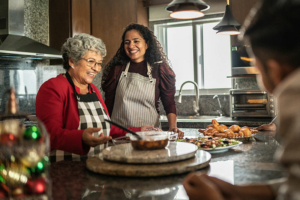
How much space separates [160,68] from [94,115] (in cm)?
98

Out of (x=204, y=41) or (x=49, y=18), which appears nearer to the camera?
(x=49, y=18)

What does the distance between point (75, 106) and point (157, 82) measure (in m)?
0.98

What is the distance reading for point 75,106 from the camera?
68.8 inches

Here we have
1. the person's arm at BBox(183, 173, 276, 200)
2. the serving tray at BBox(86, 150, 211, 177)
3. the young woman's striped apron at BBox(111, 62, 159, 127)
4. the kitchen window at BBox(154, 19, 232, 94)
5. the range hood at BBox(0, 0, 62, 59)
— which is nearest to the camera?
the person's arm at BBox(183, 173, 276, 200)

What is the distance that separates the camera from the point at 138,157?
1.14 m

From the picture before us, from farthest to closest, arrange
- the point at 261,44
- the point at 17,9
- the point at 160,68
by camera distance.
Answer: the point at 17,9 < the point at 160,68 < the point at 261,44

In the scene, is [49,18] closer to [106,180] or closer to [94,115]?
[94,115]

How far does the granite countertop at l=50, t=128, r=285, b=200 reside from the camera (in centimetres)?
91

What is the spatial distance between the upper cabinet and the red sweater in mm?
1950

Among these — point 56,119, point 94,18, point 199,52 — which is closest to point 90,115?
point 56,119

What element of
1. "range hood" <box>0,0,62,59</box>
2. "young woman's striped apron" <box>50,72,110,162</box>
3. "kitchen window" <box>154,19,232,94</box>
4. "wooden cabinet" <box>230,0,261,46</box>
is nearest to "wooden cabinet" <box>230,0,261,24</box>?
"wooden cabinet" <box>230,0,261,46</box>

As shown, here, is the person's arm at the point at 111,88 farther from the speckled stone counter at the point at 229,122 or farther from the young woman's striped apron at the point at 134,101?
the speckled stone counter at the point at 229,122

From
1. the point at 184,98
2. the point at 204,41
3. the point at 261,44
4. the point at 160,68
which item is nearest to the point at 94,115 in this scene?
the point at 160,68

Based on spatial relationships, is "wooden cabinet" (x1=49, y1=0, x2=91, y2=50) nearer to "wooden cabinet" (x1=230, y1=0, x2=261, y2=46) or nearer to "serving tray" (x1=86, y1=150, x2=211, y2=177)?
"wooden cabinet" (x1=230, y1=0, x2=261, y2=46)
